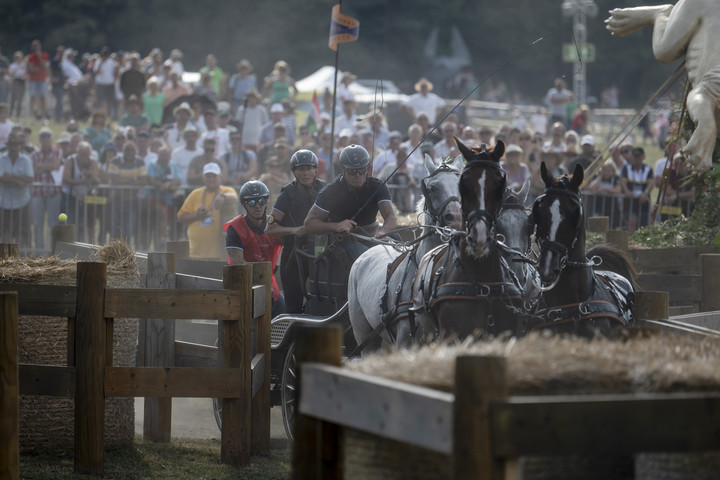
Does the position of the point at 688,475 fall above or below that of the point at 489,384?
below

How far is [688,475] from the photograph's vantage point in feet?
13.2

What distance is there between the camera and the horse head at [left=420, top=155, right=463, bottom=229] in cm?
827

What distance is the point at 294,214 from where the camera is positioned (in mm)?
10578

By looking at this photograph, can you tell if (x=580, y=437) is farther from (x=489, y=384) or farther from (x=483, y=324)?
(x=483, y=324)

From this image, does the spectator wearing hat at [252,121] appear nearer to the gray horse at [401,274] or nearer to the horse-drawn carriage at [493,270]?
the gray horse at [401,274]

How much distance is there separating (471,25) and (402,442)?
177 ft

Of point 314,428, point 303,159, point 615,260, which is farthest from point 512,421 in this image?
point 303,159

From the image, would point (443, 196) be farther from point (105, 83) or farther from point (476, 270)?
point (105, 83)

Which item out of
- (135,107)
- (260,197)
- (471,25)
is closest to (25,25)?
(471,25)

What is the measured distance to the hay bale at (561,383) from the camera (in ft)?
12.9

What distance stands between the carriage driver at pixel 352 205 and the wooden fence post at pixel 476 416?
596 cm

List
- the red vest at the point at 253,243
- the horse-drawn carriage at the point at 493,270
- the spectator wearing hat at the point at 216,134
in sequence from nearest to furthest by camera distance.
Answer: the horse-drawn carriage at the point at 493,270, the red vest at the point at 253,243, the spectator wearing hat at the point at 216,134

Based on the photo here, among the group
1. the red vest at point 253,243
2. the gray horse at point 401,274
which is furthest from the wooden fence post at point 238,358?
the red vest at point 253,243

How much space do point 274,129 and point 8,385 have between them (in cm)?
1437
